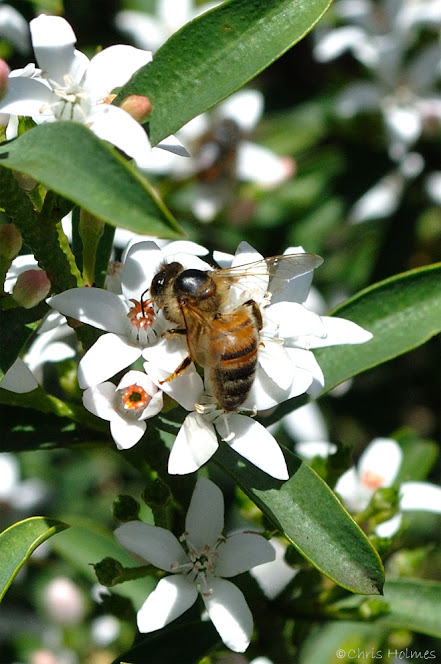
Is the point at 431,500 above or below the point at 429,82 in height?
below

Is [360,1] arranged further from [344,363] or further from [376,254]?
[344,363]

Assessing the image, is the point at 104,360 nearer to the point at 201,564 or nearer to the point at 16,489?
→ the point at 201,564

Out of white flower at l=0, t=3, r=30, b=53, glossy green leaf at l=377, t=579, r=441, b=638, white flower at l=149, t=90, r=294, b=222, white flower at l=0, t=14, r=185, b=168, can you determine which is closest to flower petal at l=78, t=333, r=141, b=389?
white flower at l=0, t=14, r=185, b=168

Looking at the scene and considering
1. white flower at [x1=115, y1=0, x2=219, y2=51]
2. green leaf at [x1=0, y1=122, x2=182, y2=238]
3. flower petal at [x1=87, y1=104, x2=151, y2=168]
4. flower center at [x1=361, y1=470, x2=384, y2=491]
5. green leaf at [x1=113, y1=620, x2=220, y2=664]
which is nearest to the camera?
green leaf at [x1=0, y1=122, x2=182, y2=238]

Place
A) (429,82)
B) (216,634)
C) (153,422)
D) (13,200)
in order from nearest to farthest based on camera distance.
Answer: (13,200), (153,422), (216,634), (429,82)

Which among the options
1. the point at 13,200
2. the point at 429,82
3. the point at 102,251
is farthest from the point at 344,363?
the point at 429,82

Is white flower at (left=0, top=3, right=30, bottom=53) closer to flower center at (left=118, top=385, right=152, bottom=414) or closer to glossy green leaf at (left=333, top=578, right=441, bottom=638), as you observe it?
flower center at (left=118, top=385, right=152, bottom=414)
